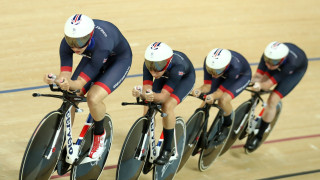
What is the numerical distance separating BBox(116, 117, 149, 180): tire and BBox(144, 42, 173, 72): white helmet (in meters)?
0.42

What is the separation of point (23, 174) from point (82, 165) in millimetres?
626

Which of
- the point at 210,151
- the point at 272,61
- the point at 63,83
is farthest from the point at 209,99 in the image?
the point at 63,83

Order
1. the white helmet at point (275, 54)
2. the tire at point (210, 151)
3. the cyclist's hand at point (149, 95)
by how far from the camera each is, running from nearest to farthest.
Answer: the cyclist's hand at point (149, 95) < the tire at point (210, 151) < the white helmet at point (275, 54)

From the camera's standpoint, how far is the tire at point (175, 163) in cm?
487

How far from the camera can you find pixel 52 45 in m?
7.30

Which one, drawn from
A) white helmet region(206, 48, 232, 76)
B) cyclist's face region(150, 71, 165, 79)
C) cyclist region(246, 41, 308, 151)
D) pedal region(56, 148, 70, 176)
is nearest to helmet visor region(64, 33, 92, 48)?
cyclist's face region(150, 71, 165, 79)

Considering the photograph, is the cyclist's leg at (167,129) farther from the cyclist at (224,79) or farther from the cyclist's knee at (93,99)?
the cyclist's knee at (93,99)

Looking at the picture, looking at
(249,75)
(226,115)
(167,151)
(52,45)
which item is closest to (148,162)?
(167,151)

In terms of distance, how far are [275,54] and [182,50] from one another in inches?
97.3

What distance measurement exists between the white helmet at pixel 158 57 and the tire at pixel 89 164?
58 cm

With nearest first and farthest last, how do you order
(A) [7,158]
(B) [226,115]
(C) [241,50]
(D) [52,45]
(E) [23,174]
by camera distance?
(E) [23,174] < (A) [7,158] < (B) [226,115] < (D) [52,45] < (C) [241,50]

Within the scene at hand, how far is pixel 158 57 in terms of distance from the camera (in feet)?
14.2

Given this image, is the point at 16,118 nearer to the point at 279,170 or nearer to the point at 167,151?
the point at 167,151

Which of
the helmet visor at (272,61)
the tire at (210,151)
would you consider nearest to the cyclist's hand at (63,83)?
the tire at (210,151)
